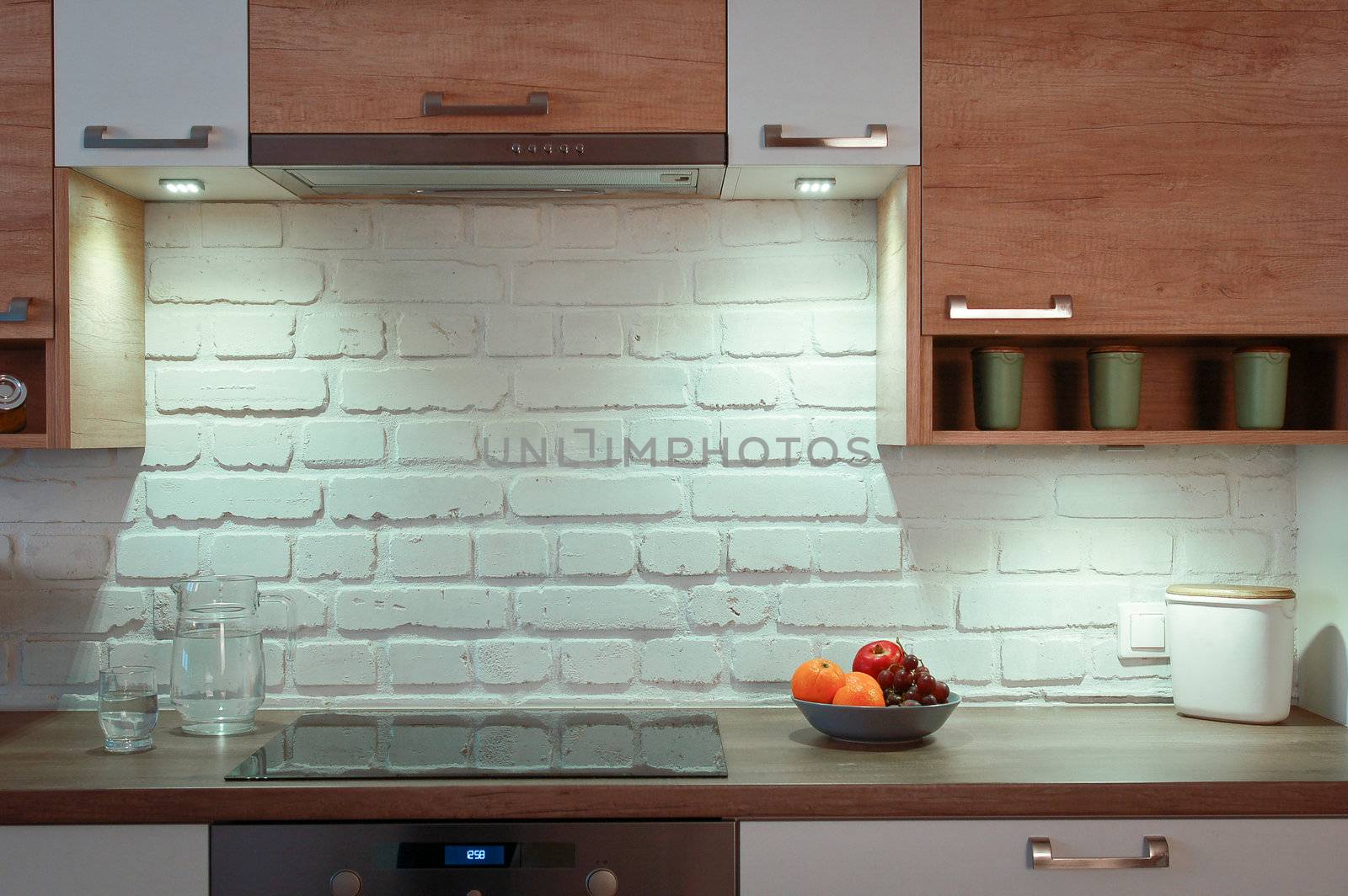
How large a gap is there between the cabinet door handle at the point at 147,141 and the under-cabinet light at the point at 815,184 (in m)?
1.01

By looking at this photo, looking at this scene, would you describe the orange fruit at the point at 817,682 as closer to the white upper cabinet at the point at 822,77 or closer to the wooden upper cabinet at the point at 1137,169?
the wooden upper cabinet at the point at 1137,169

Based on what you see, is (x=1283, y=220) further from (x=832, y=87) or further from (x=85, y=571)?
(x=85, y=571)

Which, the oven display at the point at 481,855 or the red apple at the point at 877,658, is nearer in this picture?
the oven display at the point at 481,855

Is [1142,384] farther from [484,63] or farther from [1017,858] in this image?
[484,63]

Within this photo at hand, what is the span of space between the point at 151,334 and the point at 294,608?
609 mm

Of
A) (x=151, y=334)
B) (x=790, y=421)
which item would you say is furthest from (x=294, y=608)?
(x=790, y=421)

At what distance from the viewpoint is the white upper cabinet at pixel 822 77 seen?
1.89 meters

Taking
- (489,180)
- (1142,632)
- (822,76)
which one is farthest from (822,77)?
(1142,632)

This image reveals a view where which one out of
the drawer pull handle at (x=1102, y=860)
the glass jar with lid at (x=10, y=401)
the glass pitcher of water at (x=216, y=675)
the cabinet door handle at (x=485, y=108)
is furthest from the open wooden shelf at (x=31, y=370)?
the drawer pull handle at (x=1102, y=860)

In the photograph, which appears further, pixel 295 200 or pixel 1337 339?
pixel 295 200

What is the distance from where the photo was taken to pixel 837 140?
74.2 inches

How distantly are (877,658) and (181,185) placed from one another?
1499mm

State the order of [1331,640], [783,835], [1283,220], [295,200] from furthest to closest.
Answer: [295,200]
[1331,640]
[1283,220]
[783,835]

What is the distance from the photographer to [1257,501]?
2.23 meters
